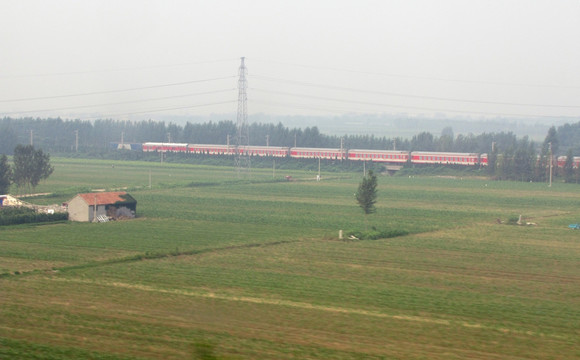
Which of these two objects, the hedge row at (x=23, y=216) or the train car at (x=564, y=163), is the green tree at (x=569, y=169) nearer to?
the train car at (x=564, y=163)

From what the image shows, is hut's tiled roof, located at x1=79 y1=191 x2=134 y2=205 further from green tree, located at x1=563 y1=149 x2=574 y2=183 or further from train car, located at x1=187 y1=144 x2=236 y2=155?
train car, located at x1=187 y1=144 x2=236 y2=155

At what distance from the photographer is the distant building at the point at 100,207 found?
37156 millimetres

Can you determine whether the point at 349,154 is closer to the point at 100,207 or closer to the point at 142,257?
the point at 100,207

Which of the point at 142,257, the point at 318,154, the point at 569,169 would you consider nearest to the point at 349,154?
the point at 318,154

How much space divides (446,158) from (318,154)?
17046 mm

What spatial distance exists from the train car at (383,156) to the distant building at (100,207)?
162 ft

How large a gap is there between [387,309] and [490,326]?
270cm

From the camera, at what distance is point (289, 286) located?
21562 mm

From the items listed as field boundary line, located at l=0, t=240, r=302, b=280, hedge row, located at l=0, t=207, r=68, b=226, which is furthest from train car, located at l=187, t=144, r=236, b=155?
field boundary line, located at l=0, t=240, r=302, b=280

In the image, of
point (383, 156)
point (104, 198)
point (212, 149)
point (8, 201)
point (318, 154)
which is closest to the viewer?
point (104, 198)

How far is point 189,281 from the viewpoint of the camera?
2205 cm

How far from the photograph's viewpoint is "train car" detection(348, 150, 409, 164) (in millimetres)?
83750

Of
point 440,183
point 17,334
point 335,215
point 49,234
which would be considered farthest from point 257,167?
point 17,334

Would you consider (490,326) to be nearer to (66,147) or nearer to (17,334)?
(17,334)
